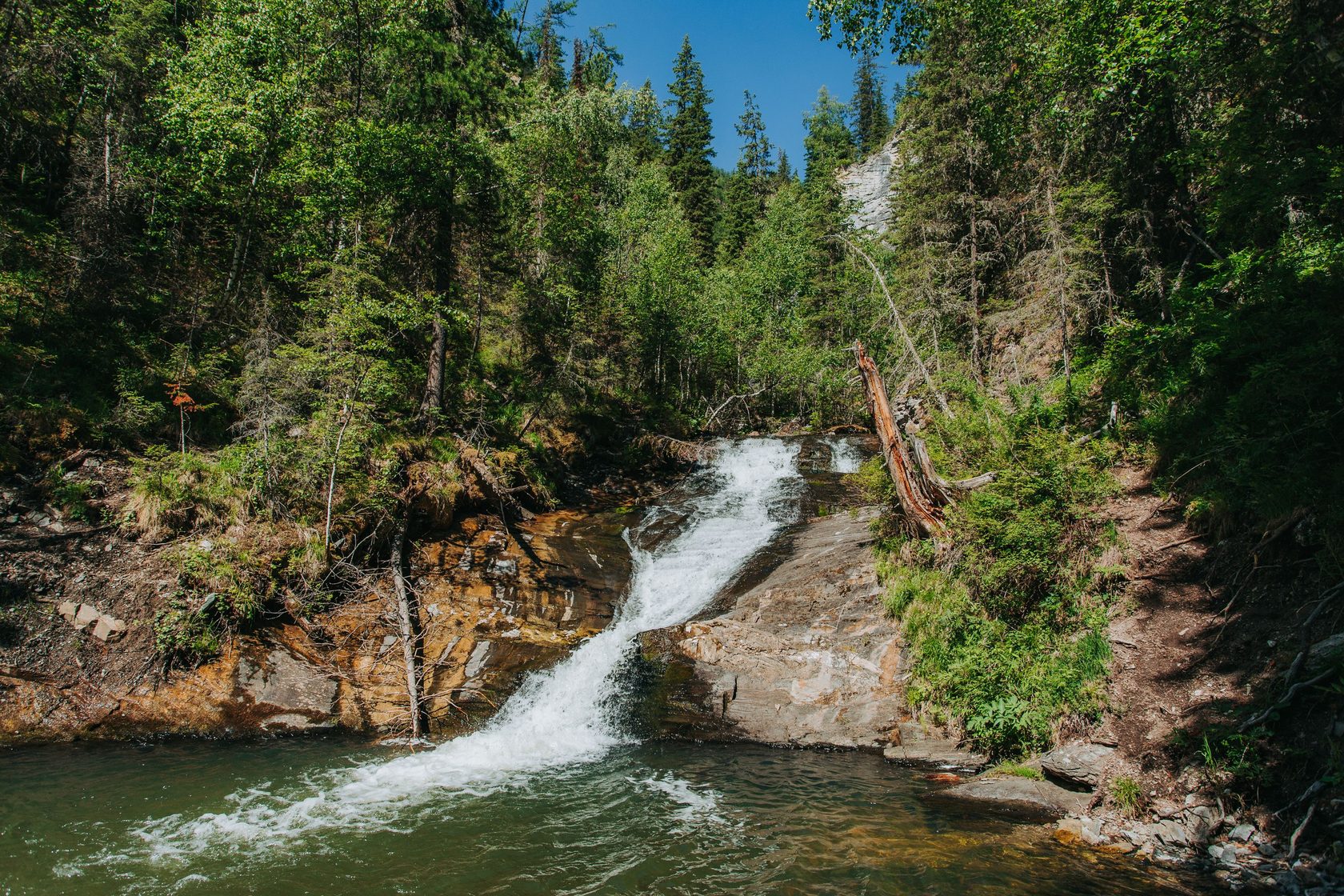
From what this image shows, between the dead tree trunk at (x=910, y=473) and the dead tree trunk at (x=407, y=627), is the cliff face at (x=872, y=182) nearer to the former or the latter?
the dead tree trunk at (x=910, y=473)

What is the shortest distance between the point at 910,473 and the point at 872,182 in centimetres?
6152

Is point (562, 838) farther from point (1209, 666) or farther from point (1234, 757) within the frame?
point (1209, 666)

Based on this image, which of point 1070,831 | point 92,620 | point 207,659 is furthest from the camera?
point 207,659

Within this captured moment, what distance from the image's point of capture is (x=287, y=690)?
919cm

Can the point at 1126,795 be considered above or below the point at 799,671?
below

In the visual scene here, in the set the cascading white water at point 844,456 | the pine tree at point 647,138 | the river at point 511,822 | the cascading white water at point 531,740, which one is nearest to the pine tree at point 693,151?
the pine tree at point 647,138

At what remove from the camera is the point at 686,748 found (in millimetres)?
8938

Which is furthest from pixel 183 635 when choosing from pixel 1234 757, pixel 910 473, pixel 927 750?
pixel 1234 757

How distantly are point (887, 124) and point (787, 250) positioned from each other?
48043 mm

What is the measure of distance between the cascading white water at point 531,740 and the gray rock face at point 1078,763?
5737mm

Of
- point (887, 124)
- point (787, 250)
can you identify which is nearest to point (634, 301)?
point (787, 250)

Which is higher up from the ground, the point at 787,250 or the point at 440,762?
the point at 787,250

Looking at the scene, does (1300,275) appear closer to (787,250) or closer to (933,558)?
(933,558)

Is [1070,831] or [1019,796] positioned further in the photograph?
[1019,796]
